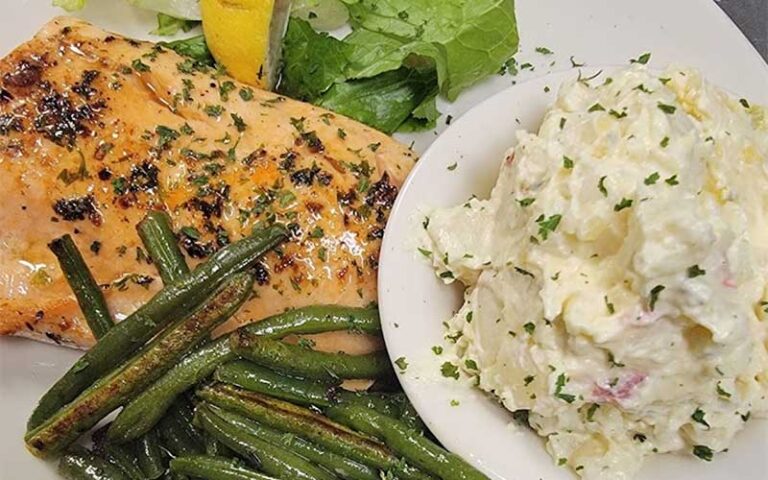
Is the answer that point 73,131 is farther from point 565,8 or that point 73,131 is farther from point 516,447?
point 565,8

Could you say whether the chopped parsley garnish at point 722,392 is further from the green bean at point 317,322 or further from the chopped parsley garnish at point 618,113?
the green bean at point 317,322

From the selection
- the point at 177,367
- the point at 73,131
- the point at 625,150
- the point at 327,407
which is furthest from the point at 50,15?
the point at 625,150

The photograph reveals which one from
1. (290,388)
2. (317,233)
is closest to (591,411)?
(290,388)

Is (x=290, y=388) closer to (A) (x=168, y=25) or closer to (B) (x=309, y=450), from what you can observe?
(B) (x=309, y=450)

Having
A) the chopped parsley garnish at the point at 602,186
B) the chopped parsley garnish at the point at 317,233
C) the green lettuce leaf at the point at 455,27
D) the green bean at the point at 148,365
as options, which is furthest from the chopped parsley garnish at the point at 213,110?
the chopped parsley garnish at the point at 602,186

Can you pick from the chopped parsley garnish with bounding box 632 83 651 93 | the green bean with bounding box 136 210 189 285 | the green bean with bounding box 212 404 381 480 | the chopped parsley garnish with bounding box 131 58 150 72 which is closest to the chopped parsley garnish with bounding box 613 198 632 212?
the chopped parsley garnish with bounding box 632 83 651 93

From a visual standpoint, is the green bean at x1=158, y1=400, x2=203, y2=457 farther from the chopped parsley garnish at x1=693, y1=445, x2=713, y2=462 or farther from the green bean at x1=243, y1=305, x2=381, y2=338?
the chopped parsley garnish at x1=693, y1=445, x2=713, y2=462

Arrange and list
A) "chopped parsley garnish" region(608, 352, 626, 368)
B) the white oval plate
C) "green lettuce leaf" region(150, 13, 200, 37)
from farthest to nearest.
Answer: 1. "green lettuce leaf" region(150, 13, 200, 37)
2. the white oval plate
3. "chopped parsley garnish" region(608, 352, 626, 368)
